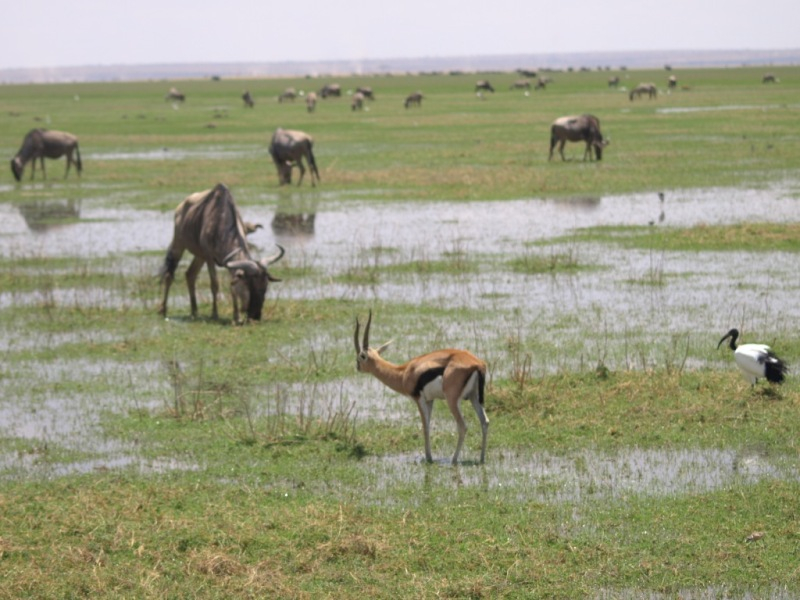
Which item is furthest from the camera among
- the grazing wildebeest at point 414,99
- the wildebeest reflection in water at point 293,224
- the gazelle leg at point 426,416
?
the grazing wildebeest at point 414,99

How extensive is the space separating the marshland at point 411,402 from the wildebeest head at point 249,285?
321 mm

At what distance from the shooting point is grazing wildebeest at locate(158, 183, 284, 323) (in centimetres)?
1786

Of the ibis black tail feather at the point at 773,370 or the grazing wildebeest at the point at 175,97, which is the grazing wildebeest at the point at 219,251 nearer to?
the ibis black tail feather at the point at 773,370

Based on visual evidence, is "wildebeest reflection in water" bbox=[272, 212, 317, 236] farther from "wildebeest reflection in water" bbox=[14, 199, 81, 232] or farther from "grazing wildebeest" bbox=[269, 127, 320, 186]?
"grazing wildebeest" bbox=[269, 127, 320, 186]

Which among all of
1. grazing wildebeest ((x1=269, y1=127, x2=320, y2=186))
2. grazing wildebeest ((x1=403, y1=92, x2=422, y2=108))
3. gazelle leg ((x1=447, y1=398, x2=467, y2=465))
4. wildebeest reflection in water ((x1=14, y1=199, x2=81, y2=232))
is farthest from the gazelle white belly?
grazing wildebeest ((x1=403, y1=92, x2=422, y2=108))

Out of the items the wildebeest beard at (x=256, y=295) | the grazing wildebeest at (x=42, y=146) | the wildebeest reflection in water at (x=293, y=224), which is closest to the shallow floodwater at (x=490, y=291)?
the wildebeest reflection in water at (x=293, y=224)

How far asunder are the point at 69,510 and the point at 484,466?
379 cm

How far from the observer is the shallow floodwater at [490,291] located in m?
11.1

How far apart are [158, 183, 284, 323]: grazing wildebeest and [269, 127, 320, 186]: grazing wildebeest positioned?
16.5m

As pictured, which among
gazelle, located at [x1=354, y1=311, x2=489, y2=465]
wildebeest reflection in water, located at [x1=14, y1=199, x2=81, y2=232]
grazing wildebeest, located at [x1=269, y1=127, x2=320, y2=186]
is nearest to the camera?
gazelle, located at [x1=354, y1=311, x2=489, y2=465]

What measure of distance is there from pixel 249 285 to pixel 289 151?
1870 cm

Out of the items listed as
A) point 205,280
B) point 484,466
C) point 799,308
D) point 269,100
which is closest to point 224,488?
point 484,466

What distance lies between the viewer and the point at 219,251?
18.7 m

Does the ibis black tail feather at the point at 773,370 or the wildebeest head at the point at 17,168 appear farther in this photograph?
the wildebeest head at the point at 17,168
